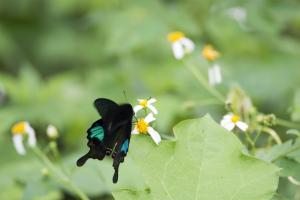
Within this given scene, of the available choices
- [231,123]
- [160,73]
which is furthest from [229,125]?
[160,73]

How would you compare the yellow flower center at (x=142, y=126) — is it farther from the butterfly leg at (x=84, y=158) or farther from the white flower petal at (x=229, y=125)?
the white flower petal at (x=229, y=125)

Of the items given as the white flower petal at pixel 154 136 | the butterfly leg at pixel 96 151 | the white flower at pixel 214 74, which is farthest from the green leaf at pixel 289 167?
the white flower at pixel 214 74

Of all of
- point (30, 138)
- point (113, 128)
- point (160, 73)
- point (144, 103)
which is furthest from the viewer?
point (160, 73)

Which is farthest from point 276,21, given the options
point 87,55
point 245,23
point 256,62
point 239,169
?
point 87,55

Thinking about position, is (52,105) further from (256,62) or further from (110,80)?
(256,62)

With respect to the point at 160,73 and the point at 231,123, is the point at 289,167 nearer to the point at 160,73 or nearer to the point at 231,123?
the point at 231,123

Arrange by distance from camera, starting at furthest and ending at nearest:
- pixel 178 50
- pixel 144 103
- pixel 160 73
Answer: pixel 160 73 < pixel 178 50 < pixel 144 103
